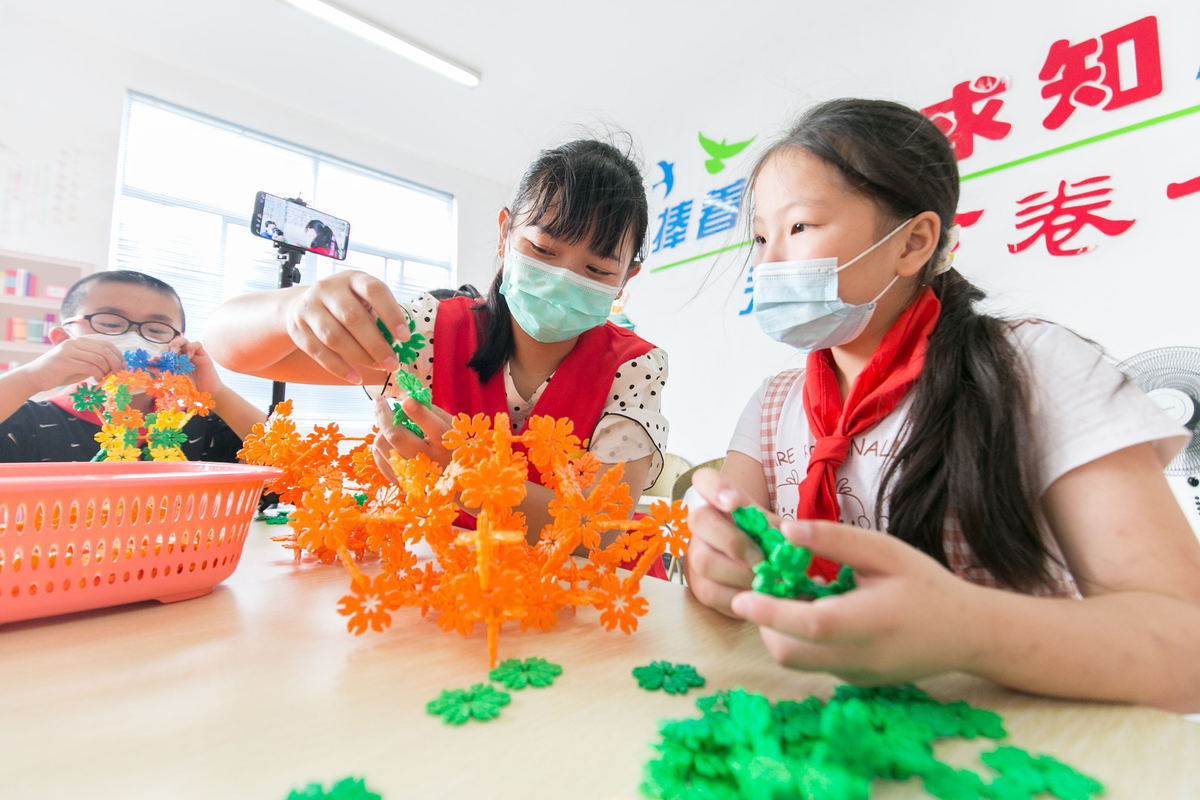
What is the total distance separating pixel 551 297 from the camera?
0.99 m

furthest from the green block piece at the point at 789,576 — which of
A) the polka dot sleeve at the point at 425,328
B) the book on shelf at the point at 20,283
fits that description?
the book on shelf at the point at 20,283

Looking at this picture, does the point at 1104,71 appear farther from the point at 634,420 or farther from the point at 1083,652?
the point at 1083,652

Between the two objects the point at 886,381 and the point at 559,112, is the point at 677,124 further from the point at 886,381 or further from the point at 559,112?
the point at 886,381

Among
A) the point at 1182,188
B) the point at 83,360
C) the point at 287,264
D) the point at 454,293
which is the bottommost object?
the point at 83,360

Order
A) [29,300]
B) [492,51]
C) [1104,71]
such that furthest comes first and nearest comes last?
1. [492,51]
2. [29,300]
3. [1104,71]

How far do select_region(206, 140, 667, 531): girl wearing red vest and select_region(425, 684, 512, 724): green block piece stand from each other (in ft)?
1.40

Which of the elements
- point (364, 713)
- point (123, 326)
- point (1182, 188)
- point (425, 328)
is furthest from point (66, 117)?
point (1182, 188)

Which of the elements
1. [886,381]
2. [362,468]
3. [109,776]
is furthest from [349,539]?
[886,381]

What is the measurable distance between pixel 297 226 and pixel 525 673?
1693mm

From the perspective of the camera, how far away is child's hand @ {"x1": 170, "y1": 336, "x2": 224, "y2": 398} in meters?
1.23

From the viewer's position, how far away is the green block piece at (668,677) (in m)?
0.43

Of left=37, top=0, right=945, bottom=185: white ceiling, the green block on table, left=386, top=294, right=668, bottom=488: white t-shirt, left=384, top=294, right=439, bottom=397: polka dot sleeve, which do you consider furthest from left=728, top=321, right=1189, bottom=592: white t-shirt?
left=37, top=0, right=945, bottom=185: white ceiling

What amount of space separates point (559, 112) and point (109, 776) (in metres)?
3.99

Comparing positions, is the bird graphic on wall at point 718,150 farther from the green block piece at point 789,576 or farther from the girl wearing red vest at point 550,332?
the green block piece at point 789,576
